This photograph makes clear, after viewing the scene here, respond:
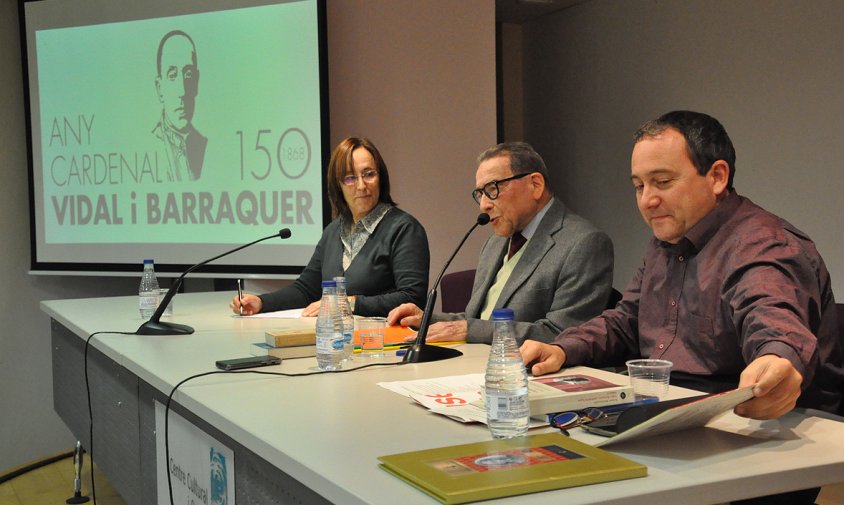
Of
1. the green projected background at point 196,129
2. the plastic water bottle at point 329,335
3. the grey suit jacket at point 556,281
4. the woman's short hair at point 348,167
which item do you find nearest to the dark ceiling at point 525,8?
the green projected background at point 196,129

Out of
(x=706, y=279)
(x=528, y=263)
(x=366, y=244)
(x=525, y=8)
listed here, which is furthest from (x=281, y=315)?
(x=525, y=8)

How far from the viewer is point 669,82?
615 cm

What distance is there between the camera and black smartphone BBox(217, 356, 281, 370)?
2076 mm

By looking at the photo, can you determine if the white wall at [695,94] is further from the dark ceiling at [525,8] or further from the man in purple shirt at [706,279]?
the man in purple shirt at [706,279]

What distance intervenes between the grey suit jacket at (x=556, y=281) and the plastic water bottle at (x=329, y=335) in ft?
1.78

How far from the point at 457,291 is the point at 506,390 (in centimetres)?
212

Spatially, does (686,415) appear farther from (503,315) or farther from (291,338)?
(291,338)

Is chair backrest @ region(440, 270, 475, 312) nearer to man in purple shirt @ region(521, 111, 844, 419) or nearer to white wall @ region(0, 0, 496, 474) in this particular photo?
white wall @ region(0, 0, 496, 474)

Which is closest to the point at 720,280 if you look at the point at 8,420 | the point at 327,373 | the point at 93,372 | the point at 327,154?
the point at 327,373

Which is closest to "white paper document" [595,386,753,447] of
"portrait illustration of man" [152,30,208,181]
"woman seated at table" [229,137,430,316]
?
"woman seated at table" [229,137,430,316]

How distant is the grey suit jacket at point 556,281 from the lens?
8.14 ft

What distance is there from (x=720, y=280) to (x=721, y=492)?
765 millimetres

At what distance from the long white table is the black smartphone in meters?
0.06

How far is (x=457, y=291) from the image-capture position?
3.53 m
